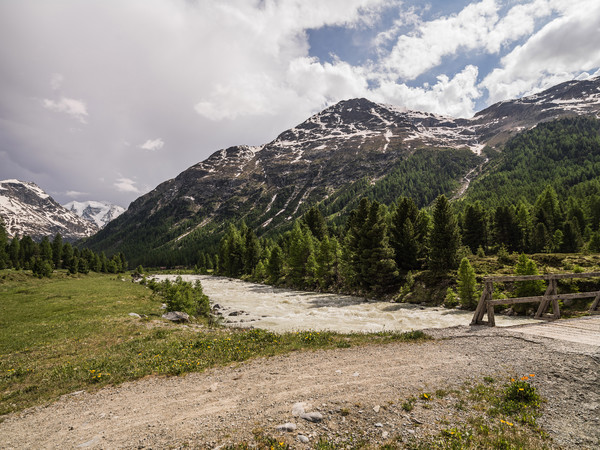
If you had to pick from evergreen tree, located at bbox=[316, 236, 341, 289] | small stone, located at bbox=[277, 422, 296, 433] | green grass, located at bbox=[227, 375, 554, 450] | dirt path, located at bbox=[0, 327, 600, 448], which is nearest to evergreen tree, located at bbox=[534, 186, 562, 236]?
evergreen tree, located at bbox=[316, 236, 341, 289]

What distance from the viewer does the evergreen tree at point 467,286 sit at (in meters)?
32.1

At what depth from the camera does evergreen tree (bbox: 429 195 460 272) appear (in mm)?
42094

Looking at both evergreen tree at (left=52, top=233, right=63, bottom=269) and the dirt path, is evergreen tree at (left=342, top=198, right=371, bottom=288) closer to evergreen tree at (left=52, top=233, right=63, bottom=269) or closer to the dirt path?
the dirt path

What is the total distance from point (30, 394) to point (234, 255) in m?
97.9

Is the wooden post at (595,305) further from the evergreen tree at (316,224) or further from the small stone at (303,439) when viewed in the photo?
the evergreen tree at (316,224)

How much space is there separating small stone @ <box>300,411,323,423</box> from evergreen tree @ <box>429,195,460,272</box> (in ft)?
133

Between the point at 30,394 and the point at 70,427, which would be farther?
the point at 30,394

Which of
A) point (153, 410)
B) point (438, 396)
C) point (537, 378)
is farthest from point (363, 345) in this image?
point (153, 410)

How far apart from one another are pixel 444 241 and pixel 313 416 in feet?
136

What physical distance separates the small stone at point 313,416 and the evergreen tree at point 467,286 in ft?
103

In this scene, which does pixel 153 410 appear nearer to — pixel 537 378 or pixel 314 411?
pixel 314 411

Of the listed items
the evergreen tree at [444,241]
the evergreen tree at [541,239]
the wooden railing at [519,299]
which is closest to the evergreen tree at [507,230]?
the evergreen tree at [541,239]

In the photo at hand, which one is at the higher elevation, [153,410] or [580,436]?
[580,436]

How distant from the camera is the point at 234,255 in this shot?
108 meters
